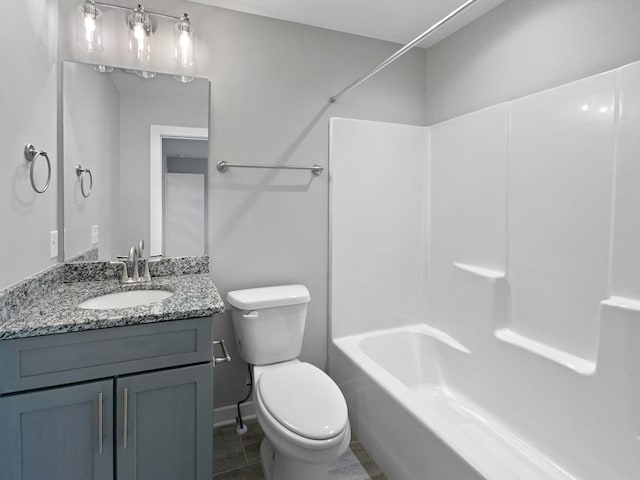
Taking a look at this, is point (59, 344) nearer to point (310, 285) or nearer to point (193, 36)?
point (310, 285)

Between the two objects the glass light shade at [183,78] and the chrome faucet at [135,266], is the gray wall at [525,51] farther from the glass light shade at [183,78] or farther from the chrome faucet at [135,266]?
the chrome faucet at [135,266]

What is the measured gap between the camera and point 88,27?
166cm

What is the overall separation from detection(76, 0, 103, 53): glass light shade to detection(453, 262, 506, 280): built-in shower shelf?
2293 mm

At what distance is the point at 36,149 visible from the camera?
4.73ft

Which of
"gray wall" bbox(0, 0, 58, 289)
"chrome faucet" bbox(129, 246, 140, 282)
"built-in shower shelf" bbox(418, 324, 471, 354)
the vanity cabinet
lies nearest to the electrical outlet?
"gray wall" bbox(0, 0, 58, 289)

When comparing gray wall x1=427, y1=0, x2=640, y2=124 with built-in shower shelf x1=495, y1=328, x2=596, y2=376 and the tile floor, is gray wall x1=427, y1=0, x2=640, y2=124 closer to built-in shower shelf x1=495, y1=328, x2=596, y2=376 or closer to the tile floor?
built-in shower shelf x1=495, y1=328, x2=596, y2=376

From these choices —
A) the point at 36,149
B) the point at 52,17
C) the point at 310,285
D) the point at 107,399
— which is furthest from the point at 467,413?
the point at 52,17

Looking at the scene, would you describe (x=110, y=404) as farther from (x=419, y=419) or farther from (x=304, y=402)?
(x=419, y=419)

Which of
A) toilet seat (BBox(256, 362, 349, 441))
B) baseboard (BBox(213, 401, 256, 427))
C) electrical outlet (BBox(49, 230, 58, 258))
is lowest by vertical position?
baseboard (BBox(213, 401, 256, 427))

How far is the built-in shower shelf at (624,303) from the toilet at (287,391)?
45.4 inches

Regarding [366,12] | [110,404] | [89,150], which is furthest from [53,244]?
[366,12]

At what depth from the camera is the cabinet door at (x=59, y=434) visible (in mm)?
1122

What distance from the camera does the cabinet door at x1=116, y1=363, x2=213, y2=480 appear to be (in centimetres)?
126

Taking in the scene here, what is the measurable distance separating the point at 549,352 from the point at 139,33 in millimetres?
2519
